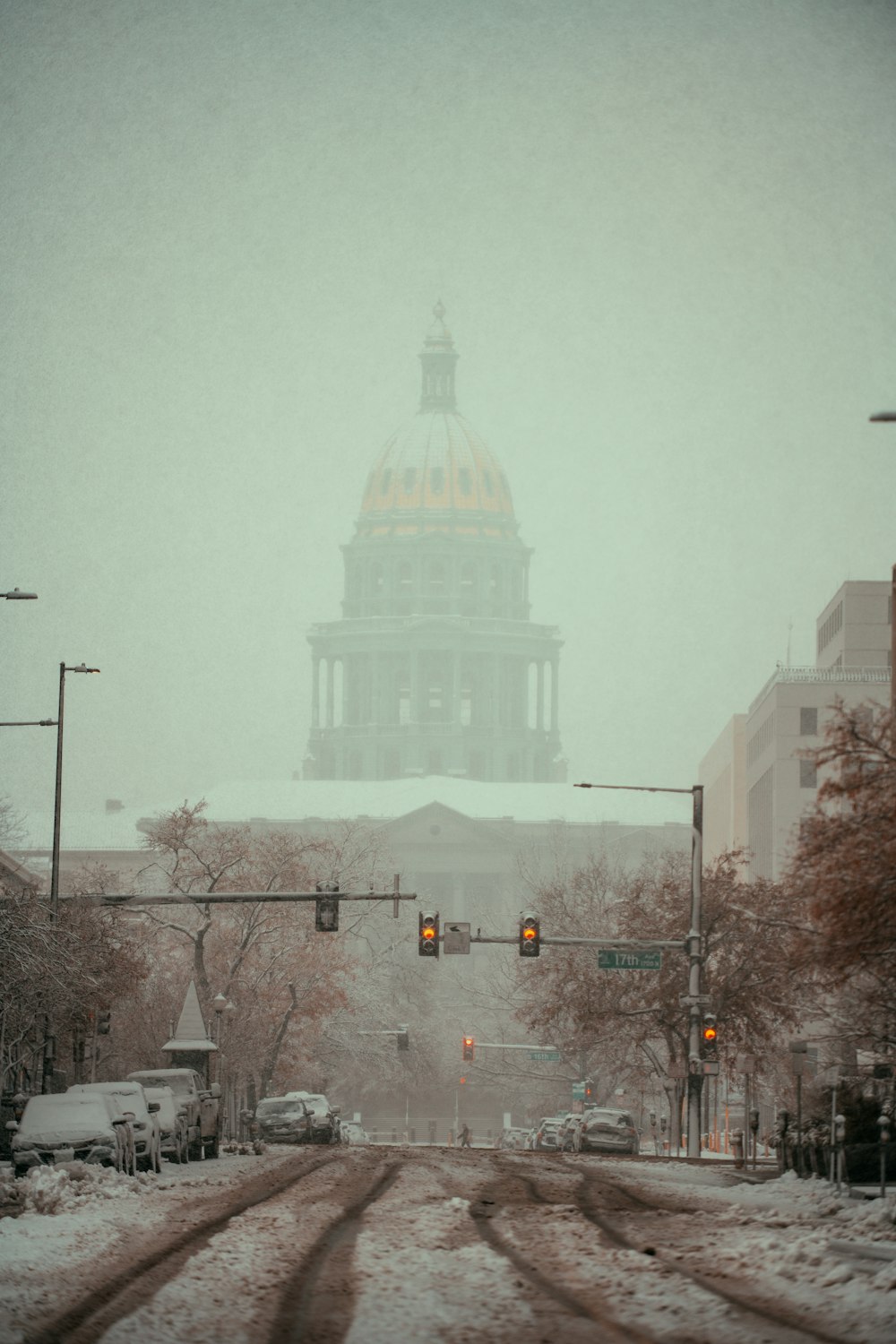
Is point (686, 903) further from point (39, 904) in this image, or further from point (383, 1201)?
point (383, 1201)

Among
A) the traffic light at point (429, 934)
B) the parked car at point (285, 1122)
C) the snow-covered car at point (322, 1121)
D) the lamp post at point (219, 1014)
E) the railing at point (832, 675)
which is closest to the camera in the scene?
the traffic light at point (429, 934)

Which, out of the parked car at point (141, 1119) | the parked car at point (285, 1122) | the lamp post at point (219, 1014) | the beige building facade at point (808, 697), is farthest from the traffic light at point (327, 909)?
the beige building facade at point (808, 697)

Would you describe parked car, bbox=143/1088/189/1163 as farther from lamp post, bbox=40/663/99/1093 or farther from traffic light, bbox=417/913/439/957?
traffic light, bbox=417/913/439/957

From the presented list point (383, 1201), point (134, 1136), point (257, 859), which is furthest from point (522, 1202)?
point (257, 859)

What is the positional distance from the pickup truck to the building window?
277ft

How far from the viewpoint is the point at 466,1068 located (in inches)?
4587

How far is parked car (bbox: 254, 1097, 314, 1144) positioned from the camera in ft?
190

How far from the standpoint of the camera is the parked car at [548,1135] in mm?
64625

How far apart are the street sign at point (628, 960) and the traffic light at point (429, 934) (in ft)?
16.2

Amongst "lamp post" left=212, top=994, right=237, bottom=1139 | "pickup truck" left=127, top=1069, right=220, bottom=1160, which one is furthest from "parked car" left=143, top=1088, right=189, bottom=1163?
"lamp post" left=212, top=994, right=237, bottom=1139

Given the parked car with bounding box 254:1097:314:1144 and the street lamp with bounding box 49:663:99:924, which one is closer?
the street lamp with bounding box 49:663:99:924

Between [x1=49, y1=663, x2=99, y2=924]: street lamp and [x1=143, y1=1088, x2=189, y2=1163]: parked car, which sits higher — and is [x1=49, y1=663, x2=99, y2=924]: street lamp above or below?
above

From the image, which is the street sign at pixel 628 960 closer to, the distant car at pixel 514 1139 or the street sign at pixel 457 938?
the street sign at pixel 457 938

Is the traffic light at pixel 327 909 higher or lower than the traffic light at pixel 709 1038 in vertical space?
higher
